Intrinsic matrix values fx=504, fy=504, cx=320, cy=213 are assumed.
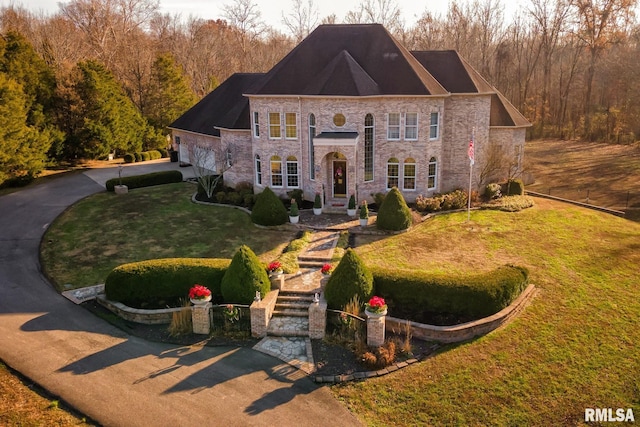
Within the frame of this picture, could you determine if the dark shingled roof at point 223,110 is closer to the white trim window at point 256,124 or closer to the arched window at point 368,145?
the white trim window at point 256,124

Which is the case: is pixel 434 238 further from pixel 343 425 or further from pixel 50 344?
pixel 50 344

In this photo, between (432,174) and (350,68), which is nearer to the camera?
(350,68)

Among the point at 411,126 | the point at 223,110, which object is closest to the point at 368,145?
the point at 411,126

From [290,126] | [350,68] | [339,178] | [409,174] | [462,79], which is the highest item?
[350,68]

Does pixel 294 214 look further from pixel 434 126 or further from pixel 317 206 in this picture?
pixel 434 126

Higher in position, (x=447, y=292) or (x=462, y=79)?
(x=462, y=79)
